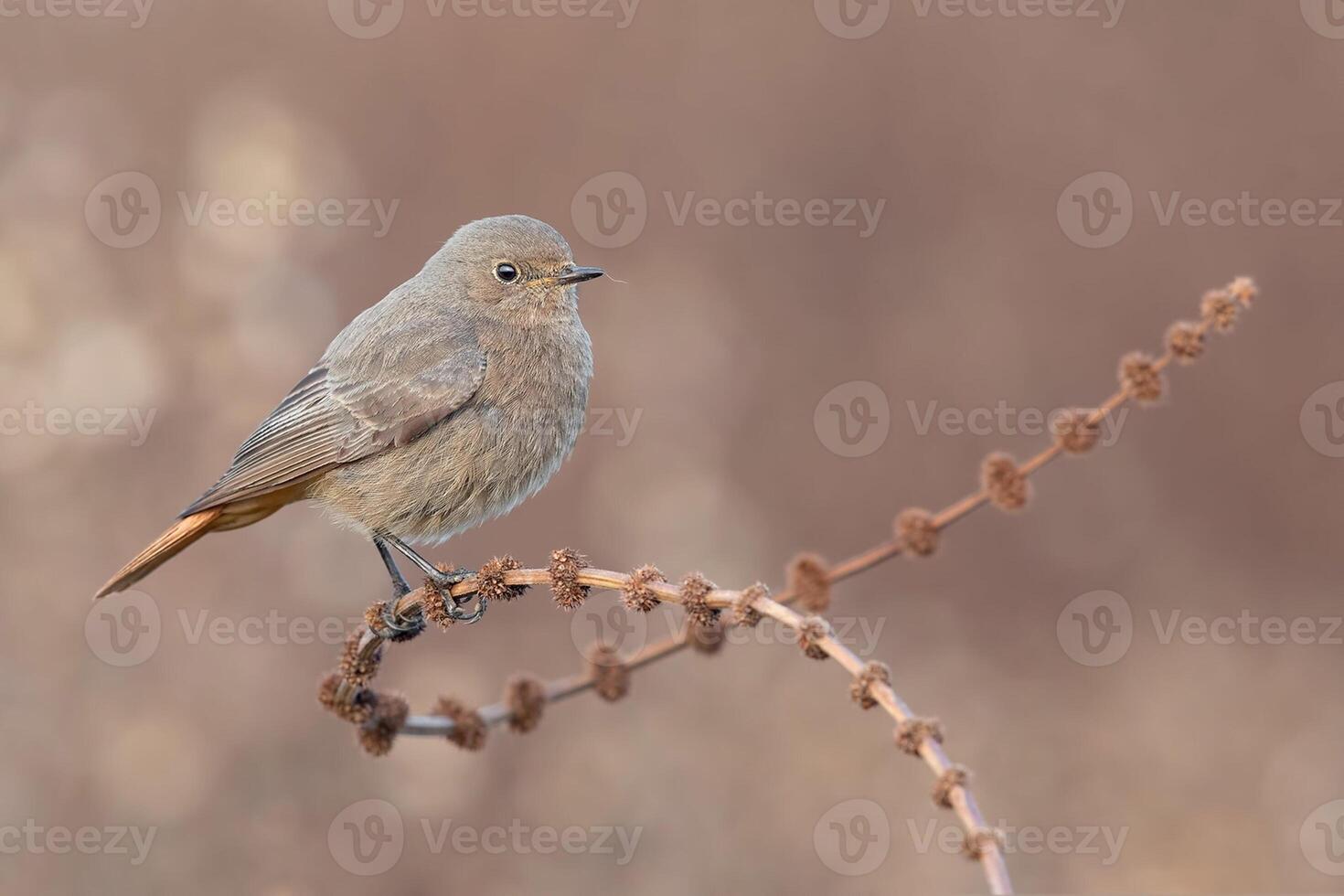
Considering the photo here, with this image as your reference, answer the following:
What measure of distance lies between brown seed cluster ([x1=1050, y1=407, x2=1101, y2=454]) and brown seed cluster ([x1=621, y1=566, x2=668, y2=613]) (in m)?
0.77

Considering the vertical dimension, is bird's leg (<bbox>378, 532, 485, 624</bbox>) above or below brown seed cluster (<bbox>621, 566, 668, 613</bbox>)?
above

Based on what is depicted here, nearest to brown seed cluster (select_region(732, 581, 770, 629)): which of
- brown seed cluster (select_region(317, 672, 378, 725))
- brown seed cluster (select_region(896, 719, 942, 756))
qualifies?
brown seed cluster (select_region(896, 719, 942, 756))

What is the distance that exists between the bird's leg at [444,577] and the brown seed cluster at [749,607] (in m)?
1.30

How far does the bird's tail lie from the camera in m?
4.42

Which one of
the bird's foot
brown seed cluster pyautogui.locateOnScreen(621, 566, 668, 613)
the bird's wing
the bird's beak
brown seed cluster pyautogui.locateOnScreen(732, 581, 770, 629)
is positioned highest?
the bird's beak

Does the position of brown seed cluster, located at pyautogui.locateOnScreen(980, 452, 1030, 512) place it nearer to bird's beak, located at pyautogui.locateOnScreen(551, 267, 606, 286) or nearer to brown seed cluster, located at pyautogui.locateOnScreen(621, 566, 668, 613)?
brown seed cluster, located at pyautogui.locateOnScreen(621, 566, 668, 613)

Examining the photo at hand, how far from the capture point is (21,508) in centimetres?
715

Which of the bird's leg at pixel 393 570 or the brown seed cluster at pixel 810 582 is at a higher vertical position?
the bird's leg at pixel 393 570

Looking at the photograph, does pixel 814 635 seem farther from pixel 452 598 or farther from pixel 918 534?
pixel 452 598

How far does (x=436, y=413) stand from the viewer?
15.8 ft

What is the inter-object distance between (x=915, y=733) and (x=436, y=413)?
3031mm

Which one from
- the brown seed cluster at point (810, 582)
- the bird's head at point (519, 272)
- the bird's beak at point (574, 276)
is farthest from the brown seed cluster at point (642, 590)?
the bird's head at point (519, 272)

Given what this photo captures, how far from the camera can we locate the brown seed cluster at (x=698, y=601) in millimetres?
2398

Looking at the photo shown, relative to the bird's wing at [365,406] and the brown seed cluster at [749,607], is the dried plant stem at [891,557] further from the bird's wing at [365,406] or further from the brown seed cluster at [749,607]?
the bird's wing at [365,406]
